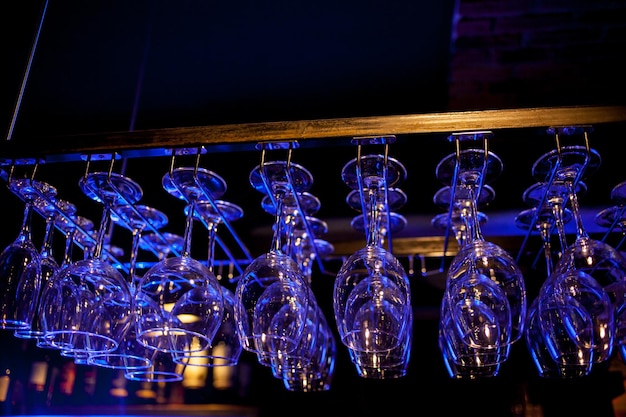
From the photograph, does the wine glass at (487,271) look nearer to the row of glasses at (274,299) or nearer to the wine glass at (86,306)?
the row of glasses at (274,299)

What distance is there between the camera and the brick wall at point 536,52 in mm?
1299

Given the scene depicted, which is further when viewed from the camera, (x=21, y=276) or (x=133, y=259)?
(x=133, y=259)

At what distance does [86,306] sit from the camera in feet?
2.86

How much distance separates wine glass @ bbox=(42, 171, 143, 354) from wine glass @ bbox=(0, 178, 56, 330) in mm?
57

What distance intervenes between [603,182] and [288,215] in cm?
104

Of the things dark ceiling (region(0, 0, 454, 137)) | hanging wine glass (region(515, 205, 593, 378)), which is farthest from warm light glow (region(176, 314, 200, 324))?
dark ceiling (region(0, 0, 454, 137))

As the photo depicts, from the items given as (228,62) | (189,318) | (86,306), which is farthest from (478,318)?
(228,62)

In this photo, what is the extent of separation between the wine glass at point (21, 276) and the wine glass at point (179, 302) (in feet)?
0.62

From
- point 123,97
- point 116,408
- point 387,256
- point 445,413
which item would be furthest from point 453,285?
point 116,408

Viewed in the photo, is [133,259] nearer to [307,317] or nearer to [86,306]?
[86,306]

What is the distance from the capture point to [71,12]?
4.68 feet

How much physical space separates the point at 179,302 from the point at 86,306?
0.15 metres

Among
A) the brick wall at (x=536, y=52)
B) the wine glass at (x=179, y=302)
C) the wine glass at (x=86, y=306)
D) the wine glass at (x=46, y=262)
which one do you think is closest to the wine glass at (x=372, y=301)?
the wine glass at (x=179, y=302)

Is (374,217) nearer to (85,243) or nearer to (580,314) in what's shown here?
(580,314)
